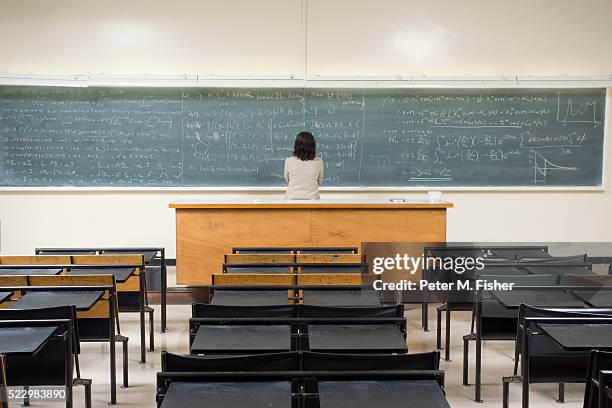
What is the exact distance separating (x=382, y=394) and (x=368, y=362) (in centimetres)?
27

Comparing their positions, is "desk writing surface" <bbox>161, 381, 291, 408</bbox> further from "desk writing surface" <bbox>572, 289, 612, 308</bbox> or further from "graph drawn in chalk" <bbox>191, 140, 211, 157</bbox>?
"graph drawn in chalk" <bbox>191, 140, 211, 157</bbox>

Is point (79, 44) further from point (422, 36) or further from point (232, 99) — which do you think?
point (422, 36)

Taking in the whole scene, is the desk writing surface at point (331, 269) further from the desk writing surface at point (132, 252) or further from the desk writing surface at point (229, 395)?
the desk writing surface at point (229, 395)

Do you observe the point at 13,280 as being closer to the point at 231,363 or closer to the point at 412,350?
the point at 231,363

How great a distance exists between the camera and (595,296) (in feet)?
12.8

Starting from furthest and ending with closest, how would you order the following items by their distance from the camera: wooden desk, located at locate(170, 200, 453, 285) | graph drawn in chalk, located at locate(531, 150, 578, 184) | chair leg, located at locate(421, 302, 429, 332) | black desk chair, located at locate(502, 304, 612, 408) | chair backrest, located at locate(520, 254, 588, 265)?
graph drawn in chalk, located at locate(531, 150, 578, 184), wooden desk, located at locate(170, 200, 453, 285), chair leg, located at locate(421, 302, 429, 332), chair backrest, located at locate(520, 254, 588, 265), black desk chair, located at locate(502, 304, 612, 408)

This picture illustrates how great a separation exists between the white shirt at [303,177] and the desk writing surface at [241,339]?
3585 millimetres

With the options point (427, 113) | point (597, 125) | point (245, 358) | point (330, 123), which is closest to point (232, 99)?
point (330, 123)

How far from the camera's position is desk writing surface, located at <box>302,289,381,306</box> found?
374cm

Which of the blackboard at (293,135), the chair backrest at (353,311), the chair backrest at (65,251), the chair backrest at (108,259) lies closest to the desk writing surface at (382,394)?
the chair backrest at (353,311)

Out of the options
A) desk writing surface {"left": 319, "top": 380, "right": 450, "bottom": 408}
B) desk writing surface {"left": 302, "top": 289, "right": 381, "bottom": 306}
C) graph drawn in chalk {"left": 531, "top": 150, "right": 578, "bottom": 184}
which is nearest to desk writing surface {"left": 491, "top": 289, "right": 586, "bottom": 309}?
desk writing surface {"left": 302, "top": 289, "right": 381, "bottom": 306}

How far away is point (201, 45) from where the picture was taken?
25.6 feet

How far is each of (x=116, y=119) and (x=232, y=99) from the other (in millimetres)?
1317

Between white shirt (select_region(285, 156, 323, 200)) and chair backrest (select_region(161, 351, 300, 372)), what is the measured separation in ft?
13.9
